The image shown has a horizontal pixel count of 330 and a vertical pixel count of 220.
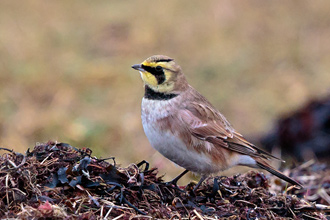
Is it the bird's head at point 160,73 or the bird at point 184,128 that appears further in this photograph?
the bird's head at point 160,73

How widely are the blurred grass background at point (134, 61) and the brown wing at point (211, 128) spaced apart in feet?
6.42

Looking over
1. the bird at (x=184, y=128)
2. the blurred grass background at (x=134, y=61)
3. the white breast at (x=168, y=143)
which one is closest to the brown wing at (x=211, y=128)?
the bird at (x=184, y=128)

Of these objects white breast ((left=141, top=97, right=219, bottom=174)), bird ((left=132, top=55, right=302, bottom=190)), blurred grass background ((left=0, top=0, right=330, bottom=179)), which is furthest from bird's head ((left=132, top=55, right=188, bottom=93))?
blurred grass background ((left=0, top=0, right=330, bottom=179))

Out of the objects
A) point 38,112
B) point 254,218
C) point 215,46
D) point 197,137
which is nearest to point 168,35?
point 215,46

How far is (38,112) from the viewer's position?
928 cm

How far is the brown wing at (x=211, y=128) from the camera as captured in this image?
18.5ft

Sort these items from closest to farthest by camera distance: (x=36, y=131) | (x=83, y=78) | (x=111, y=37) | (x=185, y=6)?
(x=36, y=131), (x=83, y=78), (x=111, y=37), (x=185, y=6)

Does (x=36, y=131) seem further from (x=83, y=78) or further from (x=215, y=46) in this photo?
(x=215, y=46)

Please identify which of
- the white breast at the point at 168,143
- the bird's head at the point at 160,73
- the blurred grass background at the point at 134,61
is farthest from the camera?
the blurred grass background at the point at 134,61

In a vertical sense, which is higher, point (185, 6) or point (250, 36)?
point (185, 6)

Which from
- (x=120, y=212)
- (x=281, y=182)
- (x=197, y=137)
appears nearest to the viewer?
(x=120, y=212)

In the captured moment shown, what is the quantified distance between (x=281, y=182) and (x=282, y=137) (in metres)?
2.20

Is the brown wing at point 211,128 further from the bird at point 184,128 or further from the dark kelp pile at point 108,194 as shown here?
the dark kelp pile at point 108,194

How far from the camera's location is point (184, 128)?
218 inches
